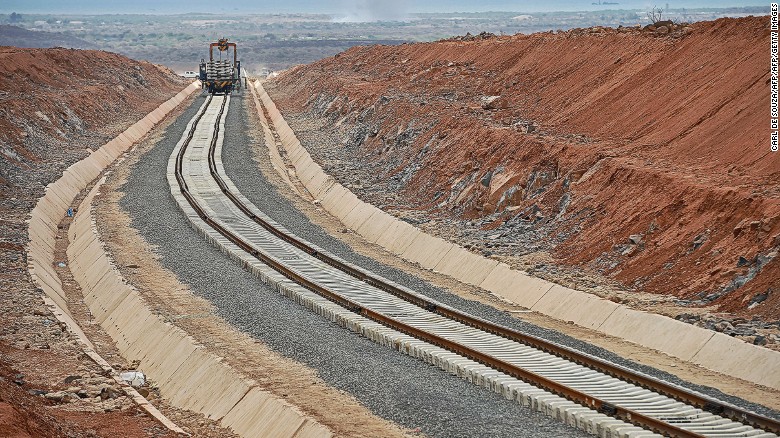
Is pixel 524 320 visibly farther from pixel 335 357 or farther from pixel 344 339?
pixel 335 357

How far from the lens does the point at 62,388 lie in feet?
55.4

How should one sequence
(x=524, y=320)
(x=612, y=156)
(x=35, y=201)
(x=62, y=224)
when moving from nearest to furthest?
(x=524, y=320) → (x=612, y=156) → (x=62, y=224) → (x=35, y=201)

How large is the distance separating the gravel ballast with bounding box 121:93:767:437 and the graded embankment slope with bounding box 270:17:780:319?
3251 mm

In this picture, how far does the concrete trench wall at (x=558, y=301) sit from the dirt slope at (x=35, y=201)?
335 inches

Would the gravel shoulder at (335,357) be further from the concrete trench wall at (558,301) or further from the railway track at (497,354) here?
the concrete trench wall at (558,301)

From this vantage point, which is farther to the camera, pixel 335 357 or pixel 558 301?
pixel 558 301

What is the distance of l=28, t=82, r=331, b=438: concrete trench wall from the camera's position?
1508 centimetres

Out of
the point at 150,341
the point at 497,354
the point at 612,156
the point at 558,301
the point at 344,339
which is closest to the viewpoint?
the point at 497,354

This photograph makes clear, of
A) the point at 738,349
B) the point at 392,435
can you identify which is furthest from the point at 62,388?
the point at 738,349

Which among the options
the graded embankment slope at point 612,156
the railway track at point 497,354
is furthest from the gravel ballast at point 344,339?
the graded embankment slope at point 612,156

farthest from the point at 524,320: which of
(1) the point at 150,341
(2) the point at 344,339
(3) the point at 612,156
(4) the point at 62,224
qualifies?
(4) the point at 62,224

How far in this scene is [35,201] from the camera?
34.0 metres

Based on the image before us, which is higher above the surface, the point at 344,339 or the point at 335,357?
the point at 344,339

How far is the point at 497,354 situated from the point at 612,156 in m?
11.4
